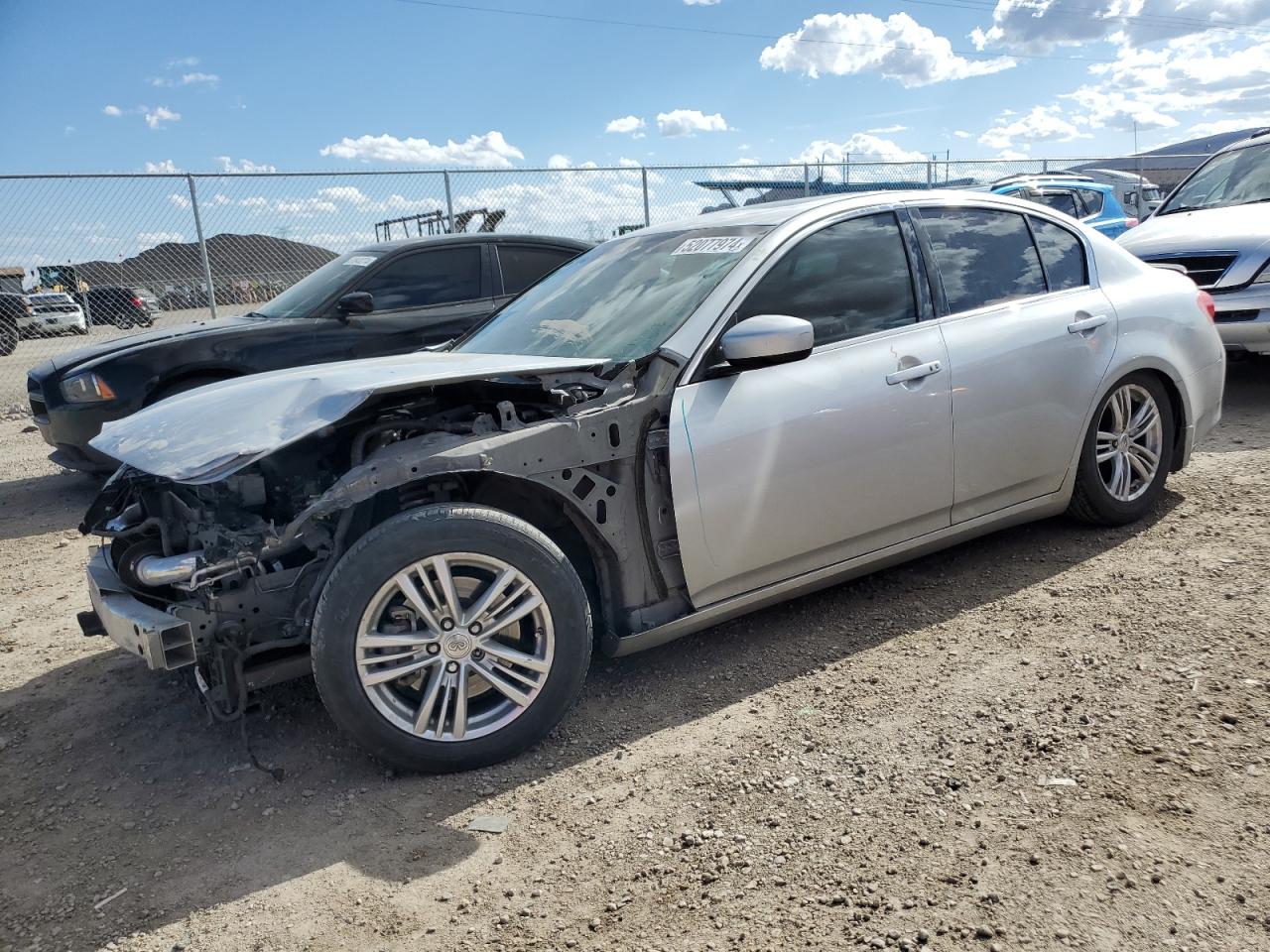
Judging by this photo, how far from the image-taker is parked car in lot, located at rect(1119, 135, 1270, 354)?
6762 millimetres

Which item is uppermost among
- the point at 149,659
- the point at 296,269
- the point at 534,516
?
the point at 296,269

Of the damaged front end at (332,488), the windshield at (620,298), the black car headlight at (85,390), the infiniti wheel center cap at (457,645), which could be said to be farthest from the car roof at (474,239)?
the infiniti wheel center cap at (457,645)

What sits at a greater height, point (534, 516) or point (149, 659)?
point (534, 516)

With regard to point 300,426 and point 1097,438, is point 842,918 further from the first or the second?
point 1097,438

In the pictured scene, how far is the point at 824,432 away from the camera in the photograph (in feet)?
10.9

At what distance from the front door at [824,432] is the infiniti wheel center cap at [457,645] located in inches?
30.6

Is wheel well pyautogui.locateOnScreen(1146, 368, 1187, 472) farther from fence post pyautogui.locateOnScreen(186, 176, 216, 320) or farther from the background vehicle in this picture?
the background vehicle

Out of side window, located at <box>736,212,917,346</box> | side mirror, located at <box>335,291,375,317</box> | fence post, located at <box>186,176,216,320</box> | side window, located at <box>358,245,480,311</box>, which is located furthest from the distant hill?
side window, located at <box>736,212,917,346</box>

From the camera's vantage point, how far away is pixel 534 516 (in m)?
3.21

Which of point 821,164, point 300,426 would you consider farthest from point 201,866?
point 821,164

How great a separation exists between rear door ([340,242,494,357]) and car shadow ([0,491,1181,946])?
11.2 feet

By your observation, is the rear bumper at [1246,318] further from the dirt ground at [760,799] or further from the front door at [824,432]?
the front door at [824,432]

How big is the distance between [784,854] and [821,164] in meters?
13.6

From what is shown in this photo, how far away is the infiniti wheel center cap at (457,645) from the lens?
9.25ft
